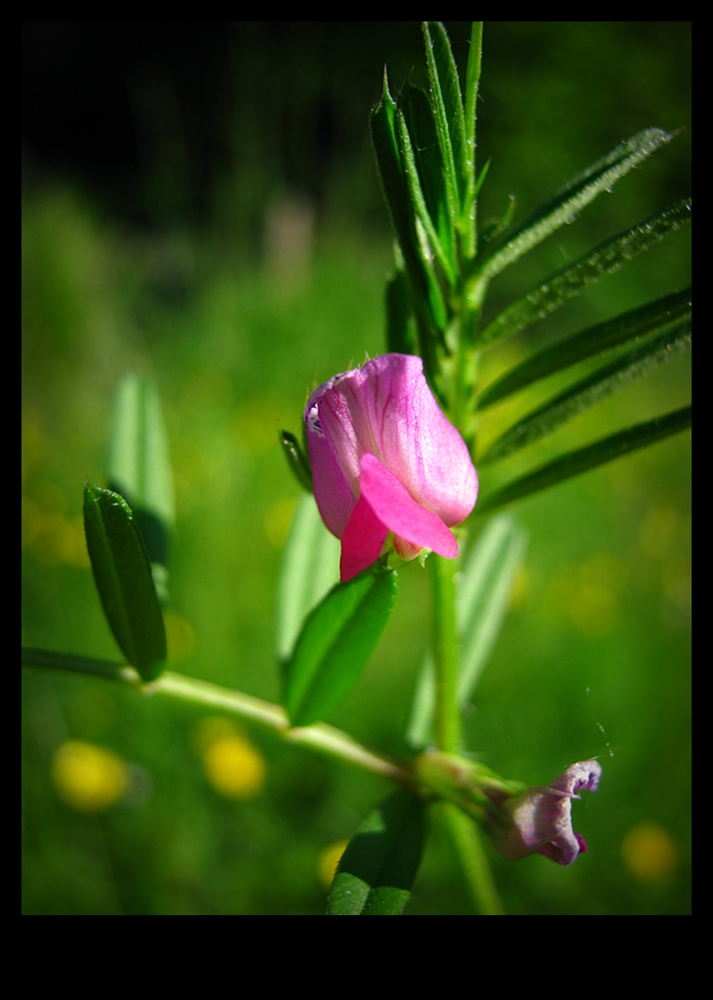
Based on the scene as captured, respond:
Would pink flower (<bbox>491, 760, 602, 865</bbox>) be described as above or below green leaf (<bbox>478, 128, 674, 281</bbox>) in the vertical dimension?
below

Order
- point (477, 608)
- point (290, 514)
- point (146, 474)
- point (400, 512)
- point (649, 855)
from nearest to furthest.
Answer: point (400, 512) < point (146, 474) < point (477, 608) < point (649, 855) < point (290, 514)

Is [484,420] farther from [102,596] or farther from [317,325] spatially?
[102,596]


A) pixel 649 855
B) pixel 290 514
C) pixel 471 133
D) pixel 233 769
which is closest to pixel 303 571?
pixel 471 133

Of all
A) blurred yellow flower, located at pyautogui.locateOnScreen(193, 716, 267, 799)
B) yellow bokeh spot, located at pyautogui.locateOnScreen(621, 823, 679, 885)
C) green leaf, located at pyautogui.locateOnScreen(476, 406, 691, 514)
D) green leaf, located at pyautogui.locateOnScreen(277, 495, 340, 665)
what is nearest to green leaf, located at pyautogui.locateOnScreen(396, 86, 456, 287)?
green leaf, located at pyautogui.locateOnScreen(476, 406, 691, 514)

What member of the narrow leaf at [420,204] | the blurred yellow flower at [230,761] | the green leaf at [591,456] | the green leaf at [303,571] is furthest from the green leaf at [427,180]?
the blurred yellow flower at [230,761]

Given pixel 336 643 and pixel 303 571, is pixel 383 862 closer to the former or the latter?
pixel 336 643

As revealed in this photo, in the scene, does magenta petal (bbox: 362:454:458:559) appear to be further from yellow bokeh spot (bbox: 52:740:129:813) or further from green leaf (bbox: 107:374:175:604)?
yellow bokeh spot (bbox: 52:740:129:813)
